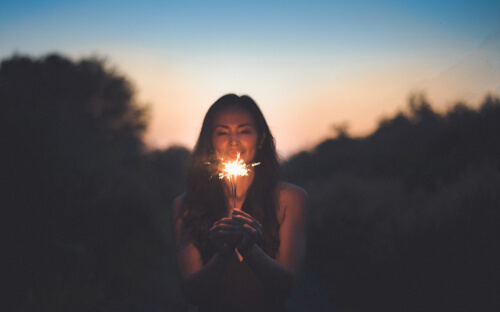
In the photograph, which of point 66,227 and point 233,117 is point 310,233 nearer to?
point 66,227

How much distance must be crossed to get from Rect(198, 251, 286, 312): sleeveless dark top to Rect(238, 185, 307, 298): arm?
0.17 meters

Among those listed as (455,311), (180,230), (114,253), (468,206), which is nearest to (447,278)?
(455,311)

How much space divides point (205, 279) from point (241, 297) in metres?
0.44

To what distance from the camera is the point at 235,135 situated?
3.09 metres

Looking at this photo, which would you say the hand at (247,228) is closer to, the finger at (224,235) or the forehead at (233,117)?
the finger at (224,235)

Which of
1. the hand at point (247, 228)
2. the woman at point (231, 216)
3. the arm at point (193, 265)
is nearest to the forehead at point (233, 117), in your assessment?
the woman at point (231, 216)

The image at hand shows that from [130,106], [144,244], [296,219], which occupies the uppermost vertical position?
[130,106]

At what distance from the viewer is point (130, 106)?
141 ft

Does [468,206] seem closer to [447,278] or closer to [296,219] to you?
[447,278]

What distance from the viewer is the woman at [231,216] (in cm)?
281

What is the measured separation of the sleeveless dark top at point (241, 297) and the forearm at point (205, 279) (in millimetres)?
163

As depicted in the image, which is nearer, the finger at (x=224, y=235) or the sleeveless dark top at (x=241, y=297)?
the finger at (x=224, y=235)

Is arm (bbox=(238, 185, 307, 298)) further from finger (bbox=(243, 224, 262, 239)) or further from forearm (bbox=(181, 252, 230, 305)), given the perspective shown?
forearm (bbox=(181, 252, 230, 305))

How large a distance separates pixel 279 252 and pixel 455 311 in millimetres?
5274
